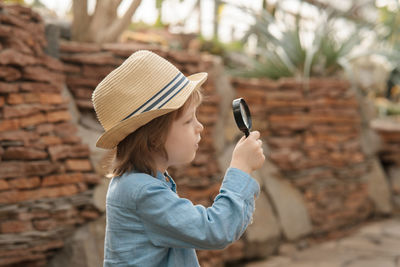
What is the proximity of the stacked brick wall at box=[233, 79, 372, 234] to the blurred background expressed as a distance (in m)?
0.01

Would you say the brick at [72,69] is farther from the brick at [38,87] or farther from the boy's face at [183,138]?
the boy's face at [183,138]

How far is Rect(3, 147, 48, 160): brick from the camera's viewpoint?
95.3 inches

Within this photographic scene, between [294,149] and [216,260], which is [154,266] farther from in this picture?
[294,149]

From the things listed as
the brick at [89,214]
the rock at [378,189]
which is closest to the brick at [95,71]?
the brick at [89,214]

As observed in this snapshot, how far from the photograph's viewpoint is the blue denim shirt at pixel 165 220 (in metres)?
1.24

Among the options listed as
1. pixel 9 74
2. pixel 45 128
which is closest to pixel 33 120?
pixel 45 128

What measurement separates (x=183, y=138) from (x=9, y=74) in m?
1.55

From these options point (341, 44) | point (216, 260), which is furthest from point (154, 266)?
point (341, 44)

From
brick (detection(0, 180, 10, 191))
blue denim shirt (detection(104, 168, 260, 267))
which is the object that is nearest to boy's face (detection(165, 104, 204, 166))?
blue denim shirt (detection(104, 168, 260, 267))

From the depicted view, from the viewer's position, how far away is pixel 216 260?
3518mm

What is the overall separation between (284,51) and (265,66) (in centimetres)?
30

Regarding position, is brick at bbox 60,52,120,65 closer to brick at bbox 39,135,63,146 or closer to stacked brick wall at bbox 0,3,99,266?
stacked brick wall at bbox 0,3,99,266

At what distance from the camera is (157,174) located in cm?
141

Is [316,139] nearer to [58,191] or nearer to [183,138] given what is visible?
[58,191]
